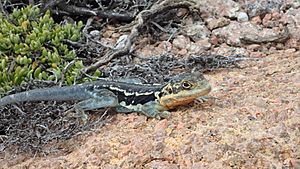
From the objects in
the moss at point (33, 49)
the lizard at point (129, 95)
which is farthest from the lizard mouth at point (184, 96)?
the moss at point (33, 49)

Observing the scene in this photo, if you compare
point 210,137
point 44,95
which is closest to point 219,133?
point 210,137

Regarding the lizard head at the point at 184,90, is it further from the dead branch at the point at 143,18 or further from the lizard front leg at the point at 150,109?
the dead branch at the point at 143,18

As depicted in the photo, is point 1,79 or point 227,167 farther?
point 1,79

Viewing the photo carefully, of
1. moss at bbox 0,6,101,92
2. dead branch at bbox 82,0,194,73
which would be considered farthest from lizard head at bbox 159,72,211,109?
dead branch at bbox 82,0,194,73

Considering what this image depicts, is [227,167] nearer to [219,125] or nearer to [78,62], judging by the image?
[219,125]

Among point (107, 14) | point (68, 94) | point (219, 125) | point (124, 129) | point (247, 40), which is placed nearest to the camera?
point (219, 125)

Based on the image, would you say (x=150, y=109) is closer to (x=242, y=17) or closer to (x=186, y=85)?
(x=186, y=85)

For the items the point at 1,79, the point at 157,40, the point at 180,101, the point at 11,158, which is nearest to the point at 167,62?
the point at 157,40
